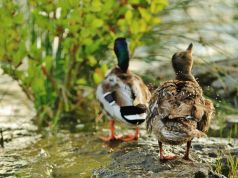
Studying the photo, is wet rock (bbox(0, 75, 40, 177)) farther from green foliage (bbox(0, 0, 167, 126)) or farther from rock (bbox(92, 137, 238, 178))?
rock (bbox(92, 137, 238, 178))

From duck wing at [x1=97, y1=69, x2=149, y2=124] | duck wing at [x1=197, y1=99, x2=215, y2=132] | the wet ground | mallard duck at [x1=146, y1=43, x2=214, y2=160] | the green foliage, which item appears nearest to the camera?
mallard duck at [x1=146, y1=43, x2=214, y2=160]

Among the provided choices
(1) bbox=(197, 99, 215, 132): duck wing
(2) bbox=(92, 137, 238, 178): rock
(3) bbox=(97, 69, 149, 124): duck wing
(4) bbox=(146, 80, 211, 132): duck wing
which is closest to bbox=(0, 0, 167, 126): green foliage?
(3) bbox=(97, 69, 149, 124): duck wing

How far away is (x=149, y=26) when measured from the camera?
27.2 ft

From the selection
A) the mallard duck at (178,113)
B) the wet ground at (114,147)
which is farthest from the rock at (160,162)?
the mallard duck at (178,113)

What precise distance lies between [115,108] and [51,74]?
1.68 metres

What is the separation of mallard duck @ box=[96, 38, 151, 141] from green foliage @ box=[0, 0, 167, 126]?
38 centimetres

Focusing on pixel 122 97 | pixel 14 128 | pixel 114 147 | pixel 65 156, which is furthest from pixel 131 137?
pixel 14 128

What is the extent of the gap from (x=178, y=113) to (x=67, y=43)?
267 centimetres

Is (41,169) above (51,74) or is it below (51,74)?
below

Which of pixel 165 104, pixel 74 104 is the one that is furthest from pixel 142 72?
pixel 165 104

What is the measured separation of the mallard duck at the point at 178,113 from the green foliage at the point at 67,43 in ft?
6.22

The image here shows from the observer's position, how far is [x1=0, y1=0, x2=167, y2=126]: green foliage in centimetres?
777

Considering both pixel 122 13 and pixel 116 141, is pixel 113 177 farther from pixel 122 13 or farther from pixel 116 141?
pixel 122 13

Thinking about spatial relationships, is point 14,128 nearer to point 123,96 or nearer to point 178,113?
point 123,96
